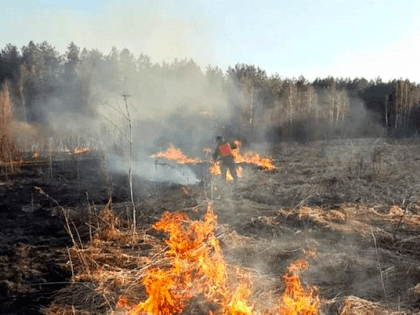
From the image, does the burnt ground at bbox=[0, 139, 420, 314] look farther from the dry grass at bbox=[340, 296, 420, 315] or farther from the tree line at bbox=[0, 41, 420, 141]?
the tree line at bbox=[0, 41, 420, 141]

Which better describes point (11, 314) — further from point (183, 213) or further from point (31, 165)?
point (31, 165)

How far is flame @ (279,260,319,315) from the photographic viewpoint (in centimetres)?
361

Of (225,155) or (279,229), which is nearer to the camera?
(279,229)

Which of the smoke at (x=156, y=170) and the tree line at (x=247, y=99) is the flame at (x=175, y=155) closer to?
the smoke at (x=156, y=170)

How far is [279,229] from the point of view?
612 centimetres

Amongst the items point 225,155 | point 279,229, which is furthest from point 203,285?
point 225,155

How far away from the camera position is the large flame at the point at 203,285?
145 inches

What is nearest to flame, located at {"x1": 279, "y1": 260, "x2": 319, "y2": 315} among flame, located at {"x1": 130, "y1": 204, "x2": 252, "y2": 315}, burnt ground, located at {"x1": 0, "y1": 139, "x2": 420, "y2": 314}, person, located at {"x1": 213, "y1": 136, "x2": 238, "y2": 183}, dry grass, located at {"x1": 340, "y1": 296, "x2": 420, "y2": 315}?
burnt ground, located at {"x1": 0, "y1": 139, "x2": 420, "y2": 314}

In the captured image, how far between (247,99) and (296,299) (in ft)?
94.4

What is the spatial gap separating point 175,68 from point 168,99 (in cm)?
1188

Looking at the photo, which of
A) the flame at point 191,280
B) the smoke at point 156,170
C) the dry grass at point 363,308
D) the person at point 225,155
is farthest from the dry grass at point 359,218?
the smoke at point 156,170

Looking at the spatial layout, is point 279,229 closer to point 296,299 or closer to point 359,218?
point 359,218

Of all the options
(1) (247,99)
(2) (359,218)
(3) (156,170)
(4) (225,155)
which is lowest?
(2) (359,218)

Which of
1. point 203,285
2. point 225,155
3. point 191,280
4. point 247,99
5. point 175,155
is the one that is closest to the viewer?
point 203,285
